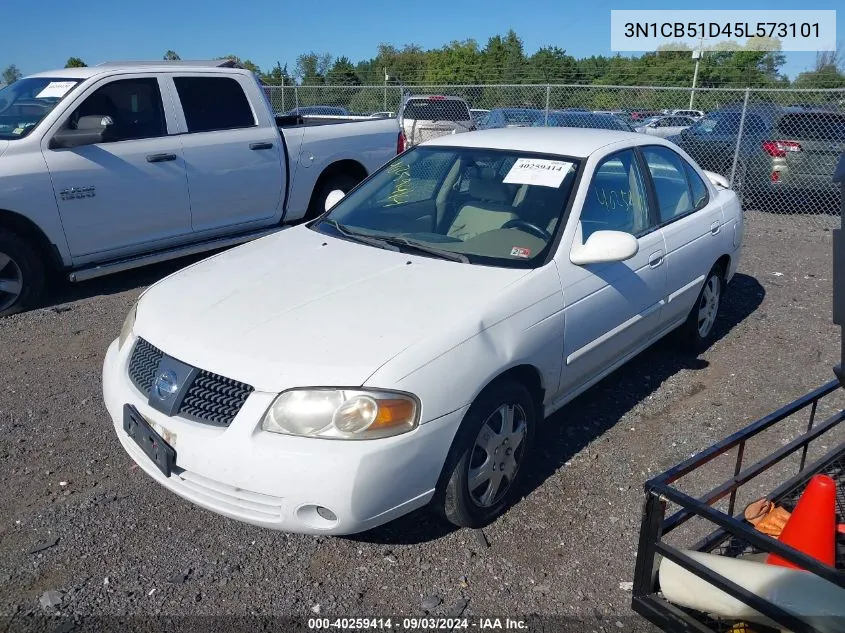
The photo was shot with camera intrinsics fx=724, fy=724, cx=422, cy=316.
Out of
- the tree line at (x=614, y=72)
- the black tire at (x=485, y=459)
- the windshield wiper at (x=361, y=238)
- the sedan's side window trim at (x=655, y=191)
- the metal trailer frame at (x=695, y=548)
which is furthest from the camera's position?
the tree line at (x=614, y=72)

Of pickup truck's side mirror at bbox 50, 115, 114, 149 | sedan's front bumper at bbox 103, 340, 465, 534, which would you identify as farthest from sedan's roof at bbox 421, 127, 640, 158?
pickup truck's side mirror at bbox 50, 115, 114, 149

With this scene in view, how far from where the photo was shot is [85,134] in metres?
5.77

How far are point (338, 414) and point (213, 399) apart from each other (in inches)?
20.3

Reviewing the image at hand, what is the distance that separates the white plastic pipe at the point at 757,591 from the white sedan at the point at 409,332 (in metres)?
0.91

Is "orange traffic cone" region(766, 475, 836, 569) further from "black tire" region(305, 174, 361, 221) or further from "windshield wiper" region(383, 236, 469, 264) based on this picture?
"black tire" region(305, 174, 361, 221)

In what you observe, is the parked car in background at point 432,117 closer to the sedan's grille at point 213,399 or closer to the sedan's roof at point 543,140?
the sedan's roof at point 543,140

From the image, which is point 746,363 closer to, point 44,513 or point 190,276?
point 190,276

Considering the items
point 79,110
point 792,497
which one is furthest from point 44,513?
point 79,110

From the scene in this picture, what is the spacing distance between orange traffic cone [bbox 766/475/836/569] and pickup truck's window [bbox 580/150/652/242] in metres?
1.58

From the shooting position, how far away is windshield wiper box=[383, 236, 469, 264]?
11.5 feet

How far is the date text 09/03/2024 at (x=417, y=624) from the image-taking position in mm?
2619

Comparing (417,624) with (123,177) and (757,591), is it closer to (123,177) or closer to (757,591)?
(757,591)

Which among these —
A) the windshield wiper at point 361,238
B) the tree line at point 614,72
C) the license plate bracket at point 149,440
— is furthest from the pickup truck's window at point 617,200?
the tree line at point 614,72

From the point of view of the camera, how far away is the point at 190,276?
360cm
